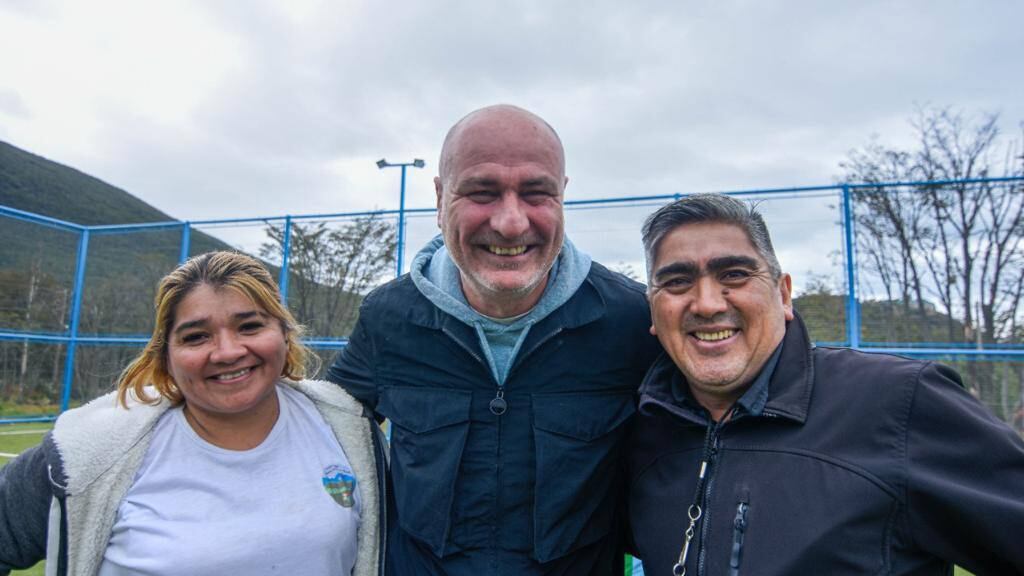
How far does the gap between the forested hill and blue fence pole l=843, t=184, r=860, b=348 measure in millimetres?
59237

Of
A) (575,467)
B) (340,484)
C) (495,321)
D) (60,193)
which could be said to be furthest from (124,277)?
(60,193)

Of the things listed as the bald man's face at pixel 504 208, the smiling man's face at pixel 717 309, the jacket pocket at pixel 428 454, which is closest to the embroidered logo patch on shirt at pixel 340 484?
the jacket pocket at pixel 428 454

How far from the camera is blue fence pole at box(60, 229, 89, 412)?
33.8 ft

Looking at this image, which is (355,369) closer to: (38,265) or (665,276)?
(665,276)

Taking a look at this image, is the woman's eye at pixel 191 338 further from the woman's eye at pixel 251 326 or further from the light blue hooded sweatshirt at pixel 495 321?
the light blue hooded sweatshirt at pixel 495 321

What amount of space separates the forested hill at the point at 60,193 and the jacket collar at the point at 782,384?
6147 cm

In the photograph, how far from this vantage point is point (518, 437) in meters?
1.90

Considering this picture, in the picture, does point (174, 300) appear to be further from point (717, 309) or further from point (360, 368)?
point (717, 309)

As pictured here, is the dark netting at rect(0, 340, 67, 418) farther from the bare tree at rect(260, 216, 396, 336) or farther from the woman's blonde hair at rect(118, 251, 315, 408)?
the woman's blonde hair at rect(118, 251, 315, 408)

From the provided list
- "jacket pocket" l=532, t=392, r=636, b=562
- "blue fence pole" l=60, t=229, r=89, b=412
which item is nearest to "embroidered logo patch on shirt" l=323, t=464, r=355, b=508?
"jacket pocket" l=532, t=392, r=636, b=562

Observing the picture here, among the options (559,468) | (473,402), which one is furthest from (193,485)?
(559,468)

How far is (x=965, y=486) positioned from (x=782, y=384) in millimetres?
401

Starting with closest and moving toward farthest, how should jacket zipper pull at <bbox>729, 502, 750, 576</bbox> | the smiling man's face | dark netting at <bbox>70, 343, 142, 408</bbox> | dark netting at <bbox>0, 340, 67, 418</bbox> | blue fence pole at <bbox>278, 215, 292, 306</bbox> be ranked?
1. jacket zipper pull at <bbox>729, 502, 750, 576</bbox>
2. the smiling man's face
3. blue fence pole at <bbox>278, 215, 292, 306</bbox>
4. dark netting at <bbox>70, 343, 142, 408</bbox>
5. dark netting at <bbox>0, 340, 67, 418</bbox>

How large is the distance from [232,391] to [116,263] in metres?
10.4
